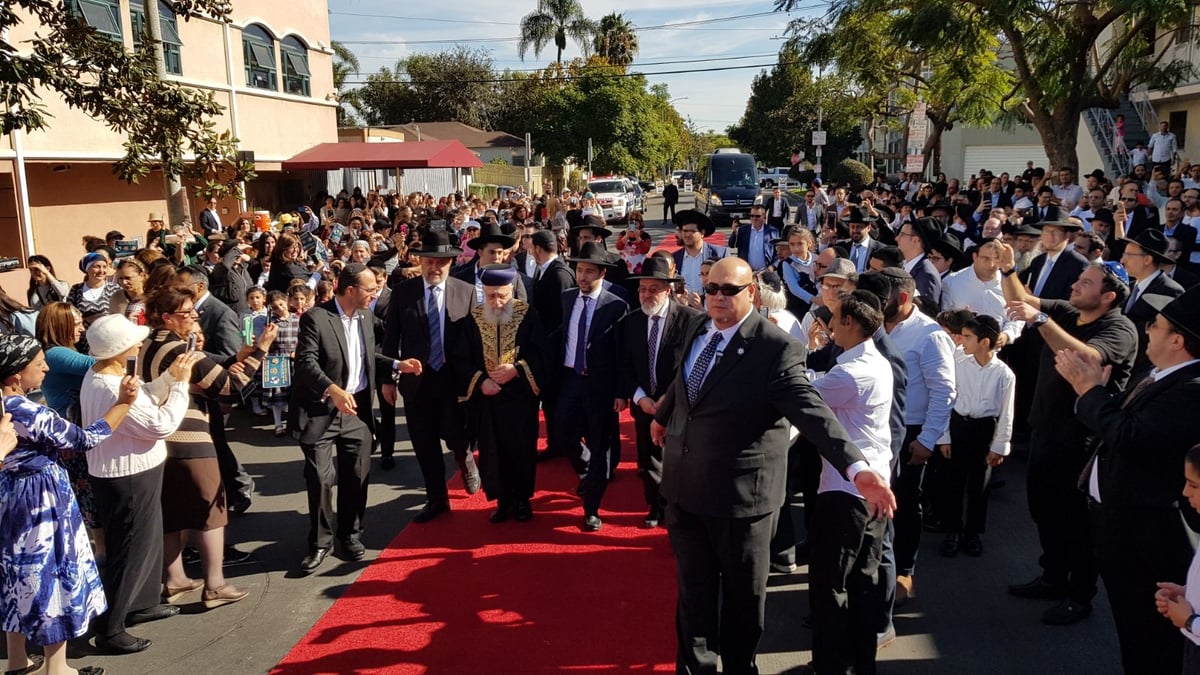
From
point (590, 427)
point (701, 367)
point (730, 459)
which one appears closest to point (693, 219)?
point (590, 427)

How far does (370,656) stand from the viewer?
457 centimetres

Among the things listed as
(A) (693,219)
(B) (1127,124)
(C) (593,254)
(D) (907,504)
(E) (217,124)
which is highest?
(B) (1127,124)

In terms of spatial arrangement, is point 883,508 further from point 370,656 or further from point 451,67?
point 451,67

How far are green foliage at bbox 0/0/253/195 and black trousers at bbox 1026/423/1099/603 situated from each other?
23.4 feet

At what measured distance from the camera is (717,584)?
13.0 ft

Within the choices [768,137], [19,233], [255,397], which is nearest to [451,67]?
[768,137]

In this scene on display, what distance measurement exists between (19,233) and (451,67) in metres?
50.1

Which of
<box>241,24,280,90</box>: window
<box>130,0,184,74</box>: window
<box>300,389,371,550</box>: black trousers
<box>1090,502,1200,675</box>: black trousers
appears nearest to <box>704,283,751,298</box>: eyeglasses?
<box>1090,502,1200,675</box>: black trousers

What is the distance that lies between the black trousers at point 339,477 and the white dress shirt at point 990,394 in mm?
4032

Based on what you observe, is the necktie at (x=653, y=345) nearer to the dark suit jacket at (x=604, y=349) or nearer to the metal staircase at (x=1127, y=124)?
the dark suit jacket at (x=604, y=349)

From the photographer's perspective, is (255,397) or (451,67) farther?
(451,67)

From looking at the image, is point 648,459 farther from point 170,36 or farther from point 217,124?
point 170,36

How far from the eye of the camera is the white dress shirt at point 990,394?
547cm

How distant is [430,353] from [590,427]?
1372mm
